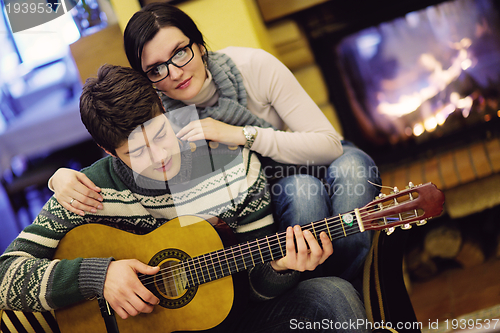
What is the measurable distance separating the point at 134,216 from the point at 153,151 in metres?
0.20

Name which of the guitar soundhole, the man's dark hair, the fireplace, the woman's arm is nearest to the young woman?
the woman's arm

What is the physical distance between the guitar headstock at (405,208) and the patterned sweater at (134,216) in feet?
0.87

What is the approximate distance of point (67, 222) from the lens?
0.88 meters

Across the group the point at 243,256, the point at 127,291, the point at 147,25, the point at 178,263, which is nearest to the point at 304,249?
the point at 243,256

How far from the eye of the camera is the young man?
80 centimetres

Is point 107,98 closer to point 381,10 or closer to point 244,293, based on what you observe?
point 244,293

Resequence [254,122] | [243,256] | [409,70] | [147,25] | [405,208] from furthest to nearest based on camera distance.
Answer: [409,70] < [254,122] < [147,25] < [243,256] < [405,208]

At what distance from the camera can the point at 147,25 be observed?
3.02 ft

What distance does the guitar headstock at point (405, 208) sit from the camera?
676mm

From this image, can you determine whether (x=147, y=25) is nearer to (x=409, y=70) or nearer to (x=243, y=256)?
(x=243, y=256)

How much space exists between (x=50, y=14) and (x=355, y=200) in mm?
1290

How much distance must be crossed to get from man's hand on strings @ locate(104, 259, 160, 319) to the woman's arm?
17cm

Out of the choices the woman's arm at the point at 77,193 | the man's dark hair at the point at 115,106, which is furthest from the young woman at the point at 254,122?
the man's dark hair at the point at 115,106

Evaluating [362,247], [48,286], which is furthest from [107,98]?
[362,247]
